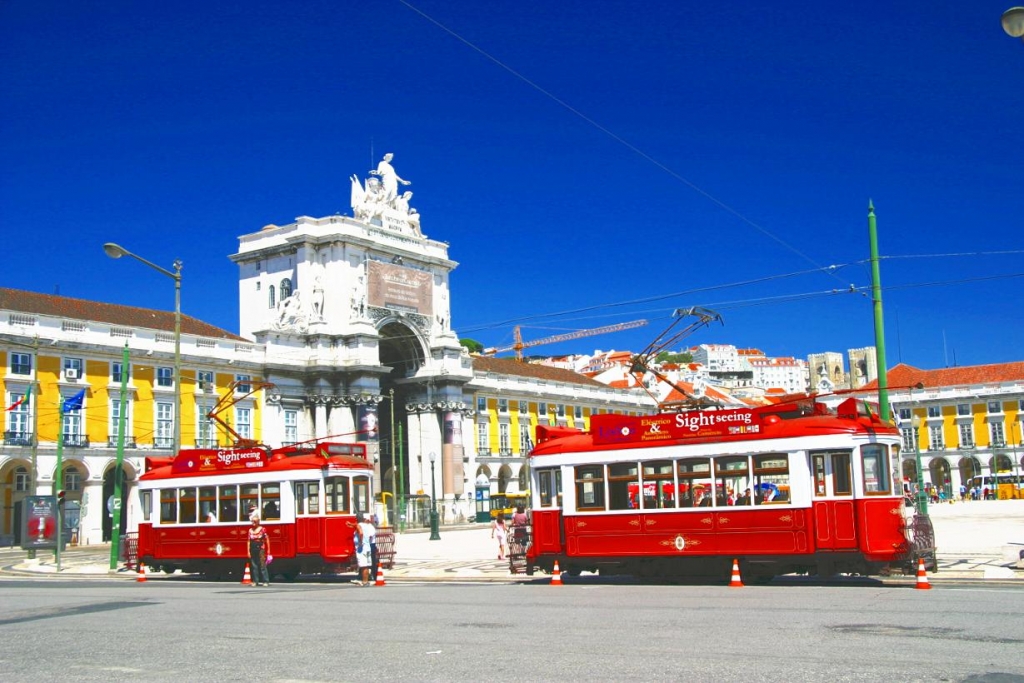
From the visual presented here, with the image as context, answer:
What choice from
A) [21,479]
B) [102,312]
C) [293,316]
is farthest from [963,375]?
[21,479]

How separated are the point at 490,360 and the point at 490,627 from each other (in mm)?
75215

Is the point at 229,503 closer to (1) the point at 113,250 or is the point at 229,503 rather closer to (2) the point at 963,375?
(1) the point at 113,250

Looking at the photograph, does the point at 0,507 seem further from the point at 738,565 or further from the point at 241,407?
the point at 738,565

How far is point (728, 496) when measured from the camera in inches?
822

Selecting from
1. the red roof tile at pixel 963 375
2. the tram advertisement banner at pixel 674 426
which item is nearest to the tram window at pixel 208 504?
the tram advertisement banner at pixel 674 426

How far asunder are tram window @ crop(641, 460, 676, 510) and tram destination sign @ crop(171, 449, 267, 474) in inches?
404

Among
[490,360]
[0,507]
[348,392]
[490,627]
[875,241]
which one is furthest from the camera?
[490,360]

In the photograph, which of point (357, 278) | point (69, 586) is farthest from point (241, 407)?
point (69, 586)

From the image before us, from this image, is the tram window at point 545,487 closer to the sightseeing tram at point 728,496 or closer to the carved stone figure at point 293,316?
the sightseeing tram at point 728,496

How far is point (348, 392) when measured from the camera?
2623 inches

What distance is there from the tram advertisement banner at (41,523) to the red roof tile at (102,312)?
19.6 metres

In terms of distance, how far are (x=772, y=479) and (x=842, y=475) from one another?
1.35 m

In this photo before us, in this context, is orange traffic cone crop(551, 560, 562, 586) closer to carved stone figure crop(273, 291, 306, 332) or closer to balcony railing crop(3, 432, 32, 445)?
balcony railing crop(3, 432, 32, 445)

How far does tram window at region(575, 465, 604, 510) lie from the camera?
22.3 m
